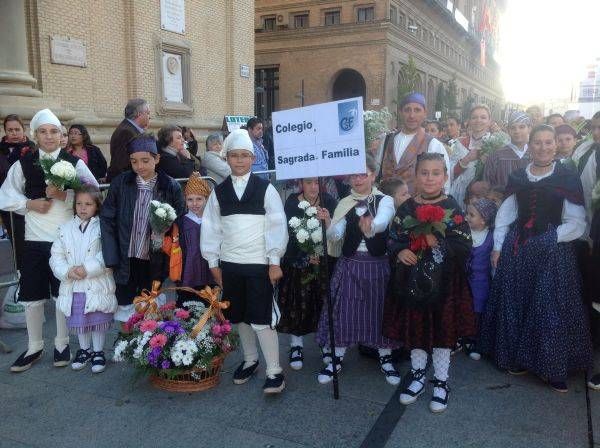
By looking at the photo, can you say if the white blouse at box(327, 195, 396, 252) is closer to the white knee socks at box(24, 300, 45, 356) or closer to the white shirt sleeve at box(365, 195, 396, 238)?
the white shirt sleeve at box(365, 195, 396, 238)

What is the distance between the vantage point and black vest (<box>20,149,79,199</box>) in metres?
4.38

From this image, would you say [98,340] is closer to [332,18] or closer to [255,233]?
[255,233]

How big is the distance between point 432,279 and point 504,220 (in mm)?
1129

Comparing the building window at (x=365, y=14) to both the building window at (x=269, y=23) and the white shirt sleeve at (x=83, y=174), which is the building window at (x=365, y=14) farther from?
the white shirt sleeve at (x=83, y=174)

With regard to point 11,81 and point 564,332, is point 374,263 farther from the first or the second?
point 11,81

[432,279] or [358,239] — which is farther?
[358,239]

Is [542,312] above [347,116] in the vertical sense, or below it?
below

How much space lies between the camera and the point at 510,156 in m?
5.28

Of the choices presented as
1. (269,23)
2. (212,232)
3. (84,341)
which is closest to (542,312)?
(212,232)

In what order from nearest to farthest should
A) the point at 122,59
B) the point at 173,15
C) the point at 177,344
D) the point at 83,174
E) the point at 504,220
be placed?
the point at 177,344, the point at 504,220, the point at 83,174, the point at 122,59, the point at 173,15

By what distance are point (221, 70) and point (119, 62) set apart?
4194mm

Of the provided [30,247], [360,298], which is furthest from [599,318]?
[30,247]

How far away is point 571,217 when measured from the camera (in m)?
3.93

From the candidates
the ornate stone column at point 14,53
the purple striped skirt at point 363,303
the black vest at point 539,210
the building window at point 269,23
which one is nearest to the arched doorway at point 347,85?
the building window at point 269,23
